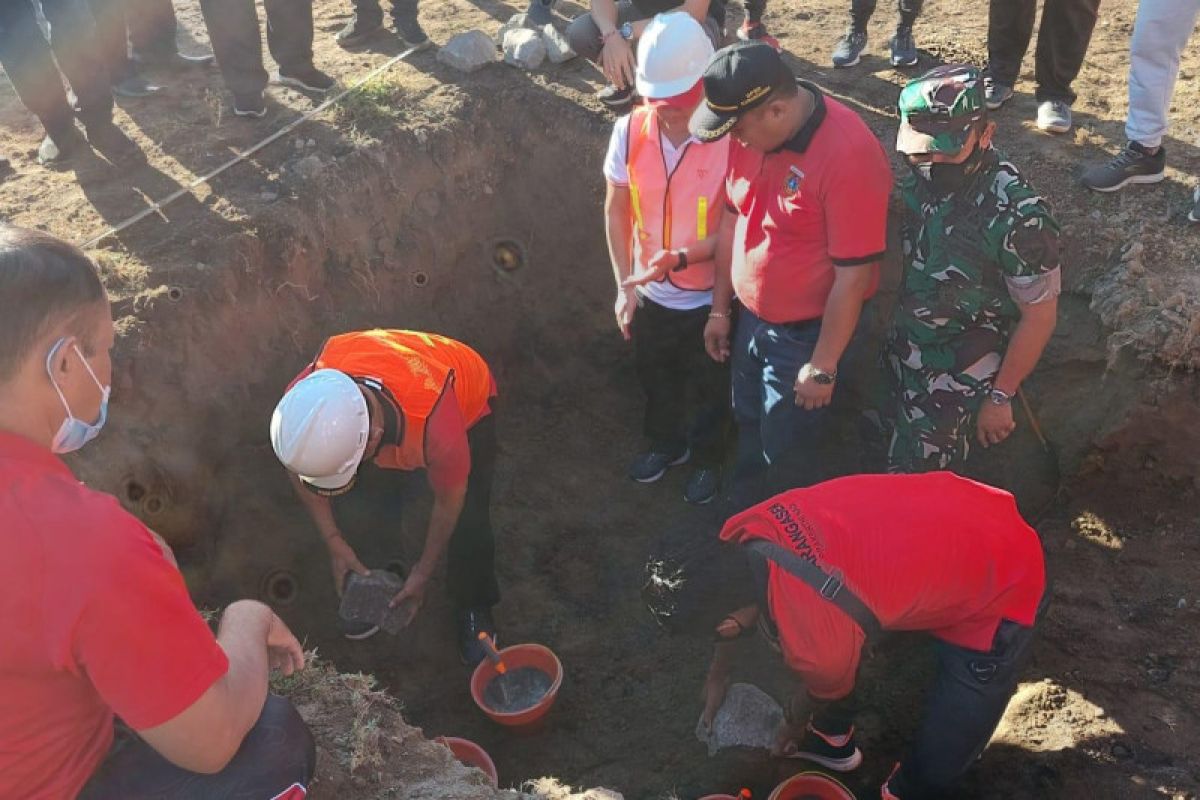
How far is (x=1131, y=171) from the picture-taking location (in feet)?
15.1

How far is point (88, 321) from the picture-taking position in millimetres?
1773

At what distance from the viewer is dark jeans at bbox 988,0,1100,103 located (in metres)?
4.89

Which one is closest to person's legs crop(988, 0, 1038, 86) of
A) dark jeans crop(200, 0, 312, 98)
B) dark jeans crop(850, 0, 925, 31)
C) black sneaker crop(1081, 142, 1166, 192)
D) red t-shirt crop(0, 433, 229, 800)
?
dark jeans crop(850, 0, 925, 31)

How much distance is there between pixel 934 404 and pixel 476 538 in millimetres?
2088

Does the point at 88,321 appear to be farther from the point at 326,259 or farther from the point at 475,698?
the point at 326,259

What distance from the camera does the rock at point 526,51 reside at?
19.4ft

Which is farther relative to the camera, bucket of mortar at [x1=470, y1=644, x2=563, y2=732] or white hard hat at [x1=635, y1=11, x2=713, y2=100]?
bucket of mortar at [x1=470, y1=644, x2=563, y2=732]

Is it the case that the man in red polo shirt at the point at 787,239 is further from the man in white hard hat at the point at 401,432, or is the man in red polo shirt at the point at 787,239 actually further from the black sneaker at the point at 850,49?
the black sneaker at the point at 850,49

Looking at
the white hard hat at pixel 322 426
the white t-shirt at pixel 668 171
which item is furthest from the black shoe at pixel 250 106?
the white hard hat at pixel 322 426

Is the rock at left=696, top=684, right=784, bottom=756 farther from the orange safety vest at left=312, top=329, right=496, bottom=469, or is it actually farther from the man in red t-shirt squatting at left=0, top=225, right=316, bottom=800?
the man in red t-shirt squatting at left=0, top=225, right=316, bottom=800

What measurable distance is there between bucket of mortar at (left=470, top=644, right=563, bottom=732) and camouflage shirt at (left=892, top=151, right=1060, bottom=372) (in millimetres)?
2096

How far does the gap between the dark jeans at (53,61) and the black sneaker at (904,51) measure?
15.5ft

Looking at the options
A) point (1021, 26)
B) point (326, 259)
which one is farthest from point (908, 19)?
point (326, 259)

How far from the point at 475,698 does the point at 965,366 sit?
8.32 ft
